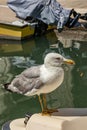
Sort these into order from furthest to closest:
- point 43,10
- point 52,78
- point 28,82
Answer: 1. point 43,10
2. point 28,82
3. point 52,78

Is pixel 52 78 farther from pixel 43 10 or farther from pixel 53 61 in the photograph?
pixel 43 10

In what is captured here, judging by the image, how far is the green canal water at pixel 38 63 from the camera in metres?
8.53

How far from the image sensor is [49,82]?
12.6ft

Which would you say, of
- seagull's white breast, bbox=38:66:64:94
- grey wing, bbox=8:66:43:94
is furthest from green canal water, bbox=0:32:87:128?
seagull's white breast, bbox=38:66:64:94

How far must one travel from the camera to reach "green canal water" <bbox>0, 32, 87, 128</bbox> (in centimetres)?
853

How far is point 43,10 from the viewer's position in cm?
1457

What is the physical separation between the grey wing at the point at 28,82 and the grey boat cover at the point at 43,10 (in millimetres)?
9660

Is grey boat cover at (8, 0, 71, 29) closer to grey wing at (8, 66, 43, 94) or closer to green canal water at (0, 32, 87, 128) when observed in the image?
green canal water at (0, 32, 87, 128)

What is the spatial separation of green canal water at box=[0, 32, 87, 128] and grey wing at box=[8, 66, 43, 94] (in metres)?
3.38

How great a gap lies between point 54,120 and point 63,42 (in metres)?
10.4

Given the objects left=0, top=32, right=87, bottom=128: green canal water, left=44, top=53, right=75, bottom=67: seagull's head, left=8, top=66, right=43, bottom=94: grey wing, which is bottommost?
left=0, top=32, right=87, bottom=128: green canal water

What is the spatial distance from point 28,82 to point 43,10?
34.6ft

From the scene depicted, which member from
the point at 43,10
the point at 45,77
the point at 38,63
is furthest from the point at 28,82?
the point at 43,10

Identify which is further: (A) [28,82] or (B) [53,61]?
(A) [28,82]
